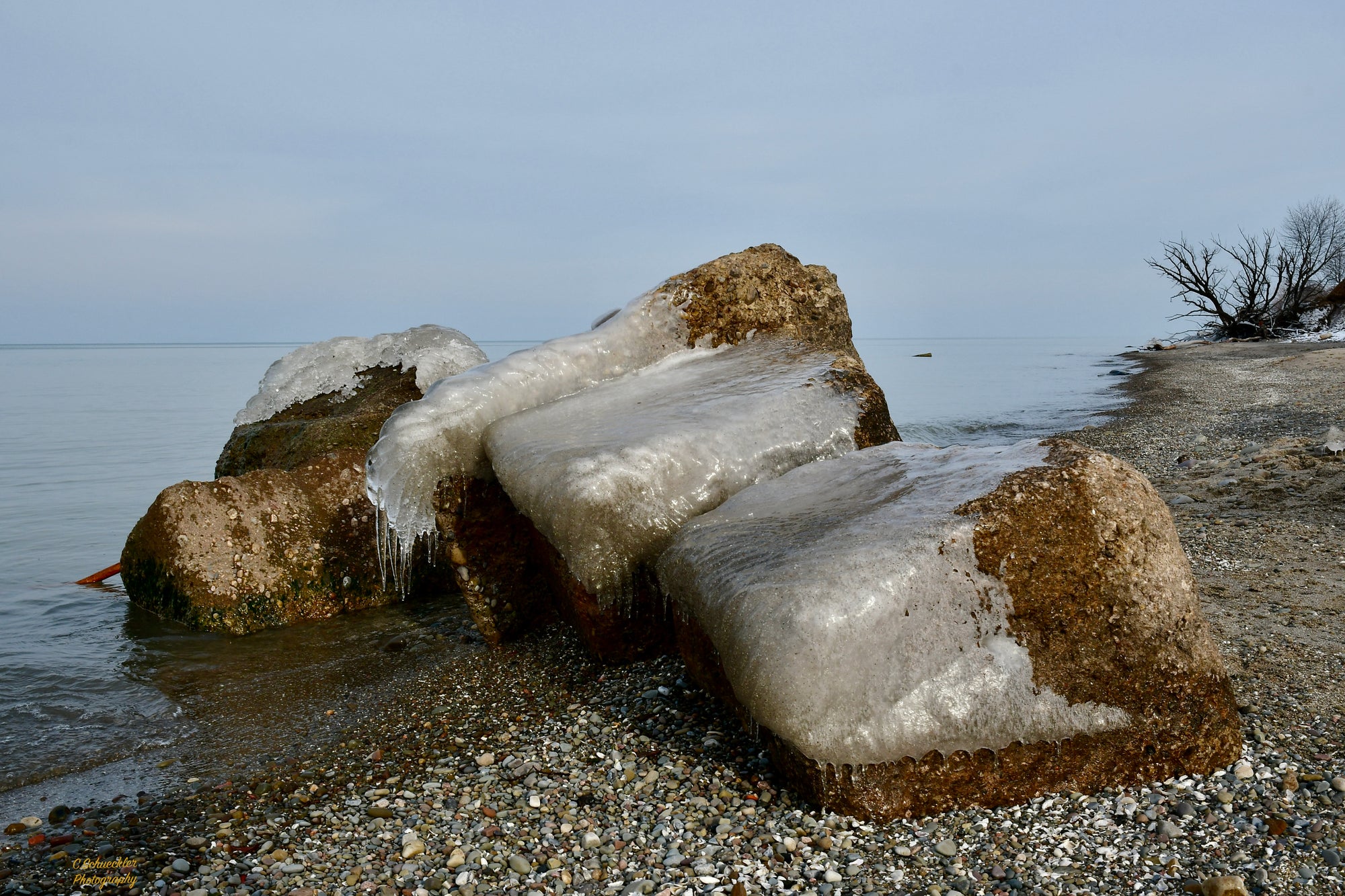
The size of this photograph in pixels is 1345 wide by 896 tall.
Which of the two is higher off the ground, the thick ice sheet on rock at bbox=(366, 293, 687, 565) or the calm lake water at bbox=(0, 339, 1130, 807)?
the thick ice sheet on rock at bbox=(366, 293, 687, 565)

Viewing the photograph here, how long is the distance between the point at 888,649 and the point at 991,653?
1.32ft

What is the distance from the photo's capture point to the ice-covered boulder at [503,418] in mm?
5340

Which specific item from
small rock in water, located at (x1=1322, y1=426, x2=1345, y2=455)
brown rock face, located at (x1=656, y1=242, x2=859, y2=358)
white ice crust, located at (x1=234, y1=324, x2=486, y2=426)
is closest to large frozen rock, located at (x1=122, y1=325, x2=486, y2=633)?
white ice crust, located at (x1=234, y1=324, x2=486, y2=426)

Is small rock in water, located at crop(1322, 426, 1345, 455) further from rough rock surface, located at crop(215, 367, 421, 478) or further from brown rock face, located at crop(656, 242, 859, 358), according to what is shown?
rough rock surface, located at crop(215, 367, 421, 478)

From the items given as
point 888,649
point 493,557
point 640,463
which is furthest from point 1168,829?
point 493,557

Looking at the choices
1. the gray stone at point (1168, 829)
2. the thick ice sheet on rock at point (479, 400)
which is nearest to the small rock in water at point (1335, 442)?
the thick ice sheet on rock at point (479, 400)

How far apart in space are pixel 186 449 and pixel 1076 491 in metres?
17.7

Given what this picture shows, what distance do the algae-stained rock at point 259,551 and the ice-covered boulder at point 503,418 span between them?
2.17 ft

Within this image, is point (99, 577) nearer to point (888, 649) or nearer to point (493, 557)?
point (493, 557)

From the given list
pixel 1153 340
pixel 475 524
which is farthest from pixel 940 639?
pixel 1153 340

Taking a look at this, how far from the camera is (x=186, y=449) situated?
56.4 ft

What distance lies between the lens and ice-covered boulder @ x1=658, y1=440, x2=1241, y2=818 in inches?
126

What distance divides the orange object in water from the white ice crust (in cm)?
195

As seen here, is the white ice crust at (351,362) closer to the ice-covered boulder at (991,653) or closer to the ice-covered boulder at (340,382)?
the ice-covered boulder at (340,382)
